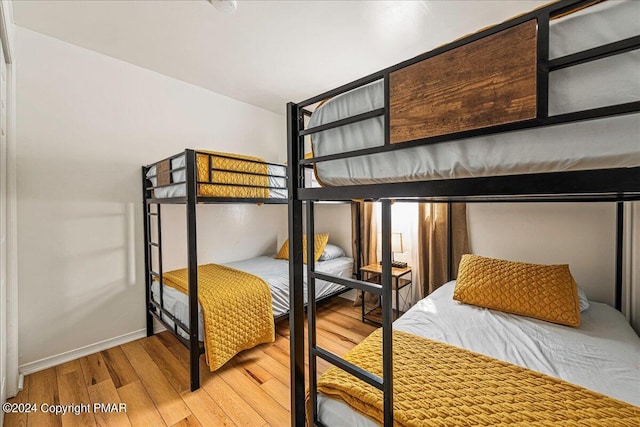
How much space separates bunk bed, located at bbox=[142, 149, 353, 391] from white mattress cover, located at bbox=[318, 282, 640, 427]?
1109mm

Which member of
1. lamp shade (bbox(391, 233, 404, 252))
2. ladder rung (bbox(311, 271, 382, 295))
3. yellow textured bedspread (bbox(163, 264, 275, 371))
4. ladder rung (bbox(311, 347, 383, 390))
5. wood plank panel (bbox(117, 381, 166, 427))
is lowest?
wood plank panel (bbox(117, 381, 166, 427))

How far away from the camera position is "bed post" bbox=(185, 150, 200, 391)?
1.72 m

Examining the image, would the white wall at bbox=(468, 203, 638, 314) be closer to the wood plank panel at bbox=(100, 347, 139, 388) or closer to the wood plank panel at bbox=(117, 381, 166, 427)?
the wood plank panel at bbox=(117, 381, 166, 427)

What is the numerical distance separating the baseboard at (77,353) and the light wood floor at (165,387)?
0.05 m

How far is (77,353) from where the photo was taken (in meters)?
2.09

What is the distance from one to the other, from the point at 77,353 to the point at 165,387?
991 mm

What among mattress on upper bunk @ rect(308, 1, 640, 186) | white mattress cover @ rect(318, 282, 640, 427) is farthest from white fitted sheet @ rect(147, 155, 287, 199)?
mattress on upper bunk @ rect(308, 1, 640, 186)

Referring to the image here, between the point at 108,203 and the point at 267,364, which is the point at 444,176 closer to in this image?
the point at 267,364

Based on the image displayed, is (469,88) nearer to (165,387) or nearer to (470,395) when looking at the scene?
(470,395)

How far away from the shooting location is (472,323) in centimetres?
151

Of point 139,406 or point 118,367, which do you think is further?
point 118,367

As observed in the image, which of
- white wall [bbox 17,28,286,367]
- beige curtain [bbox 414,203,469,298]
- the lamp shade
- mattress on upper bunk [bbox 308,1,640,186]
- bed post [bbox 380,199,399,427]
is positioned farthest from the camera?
the lamp shade

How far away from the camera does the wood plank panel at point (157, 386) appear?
1.54 m

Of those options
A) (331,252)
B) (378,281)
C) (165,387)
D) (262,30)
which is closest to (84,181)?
(165,387)
